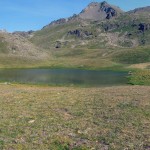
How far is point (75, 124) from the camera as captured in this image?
1089 inches

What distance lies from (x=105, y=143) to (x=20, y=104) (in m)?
16.2

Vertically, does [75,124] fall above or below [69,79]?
above

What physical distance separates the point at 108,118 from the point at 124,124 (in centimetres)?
255

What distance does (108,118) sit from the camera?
29.6m

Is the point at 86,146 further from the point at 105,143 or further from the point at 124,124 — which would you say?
the point at 124,124

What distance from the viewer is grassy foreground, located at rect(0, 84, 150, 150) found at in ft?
75.0

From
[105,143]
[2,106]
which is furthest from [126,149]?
[2,106]

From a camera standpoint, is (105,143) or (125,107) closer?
(105,143)

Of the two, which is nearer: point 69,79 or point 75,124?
point 75,124

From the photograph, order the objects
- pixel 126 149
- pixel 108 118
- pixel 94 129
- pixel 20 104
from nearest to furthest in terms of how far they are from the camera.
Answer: pixel 126 149 → pixel 94 129 → pixel 108 118 → pixel 20 104

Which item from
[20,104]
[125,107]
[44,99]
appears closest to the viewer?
[125,107]

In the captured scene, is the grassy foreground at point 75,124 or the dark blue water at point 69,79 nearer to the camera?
the grassy foreground at point 75,124

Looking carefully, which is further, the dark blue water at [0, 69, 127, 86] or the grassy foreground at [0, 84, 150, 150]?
the dark blue water at [0, 69, 127, 86]

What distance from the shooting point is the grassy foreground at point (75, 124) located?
22.9 m
